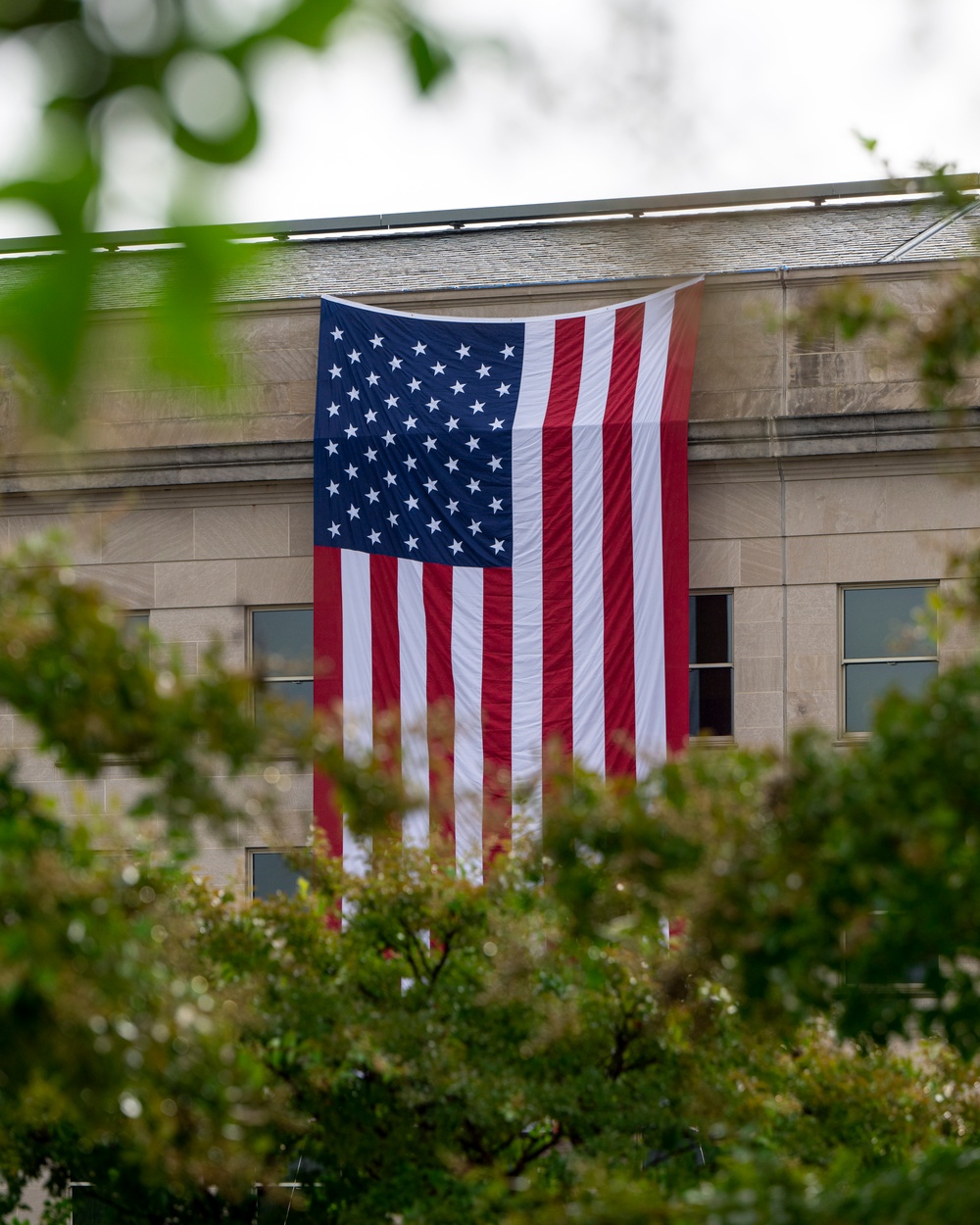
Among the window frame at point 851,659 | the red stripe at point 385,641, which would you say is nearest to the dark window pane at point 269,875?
the red stripe at point 385,641

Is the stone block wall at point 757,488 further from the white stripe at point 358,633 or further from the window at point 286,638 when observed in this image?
the white stripe at point 358,633

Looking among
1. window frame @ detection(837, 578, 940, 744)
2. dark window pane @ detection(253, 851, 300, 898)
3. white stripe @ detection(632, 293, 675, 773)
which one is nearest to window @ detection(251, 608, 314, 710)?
dark window pane @ detection(253, 851, 300, 898)

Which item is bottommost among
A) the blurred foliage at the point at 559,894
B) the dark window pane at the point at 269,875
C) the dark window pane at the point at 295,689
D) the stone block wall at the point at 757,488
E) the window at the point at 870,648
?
the dark window pane at the point at 269,875

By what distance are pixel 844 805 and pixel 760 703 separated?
17169 mm

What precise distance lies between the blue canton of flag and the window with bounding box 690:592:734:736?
9.38 ft

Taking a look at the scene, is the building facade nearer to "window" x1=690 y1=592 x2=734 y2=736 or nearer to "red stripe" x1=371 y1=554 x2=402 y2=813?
"window" x1=690 y1=592 x2=734 y2=736

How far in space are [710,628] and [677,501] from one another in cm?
195

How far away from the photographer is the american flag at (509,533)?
71.3ft

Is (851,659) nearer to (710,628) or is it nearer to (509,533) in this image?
(710,628)

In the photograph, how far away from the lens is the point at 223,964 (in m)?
11.8

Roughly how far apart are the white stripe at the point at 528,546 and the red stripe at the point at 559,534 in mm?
80

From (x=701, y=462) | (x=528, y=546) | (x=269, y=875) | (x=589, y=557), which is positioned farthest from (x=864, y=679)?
(x=269, y=875)

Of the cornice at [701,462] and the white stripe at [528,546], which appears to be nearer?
the white stripe at [528,546]

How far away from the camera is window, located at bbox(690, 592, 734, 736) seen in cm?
2298
